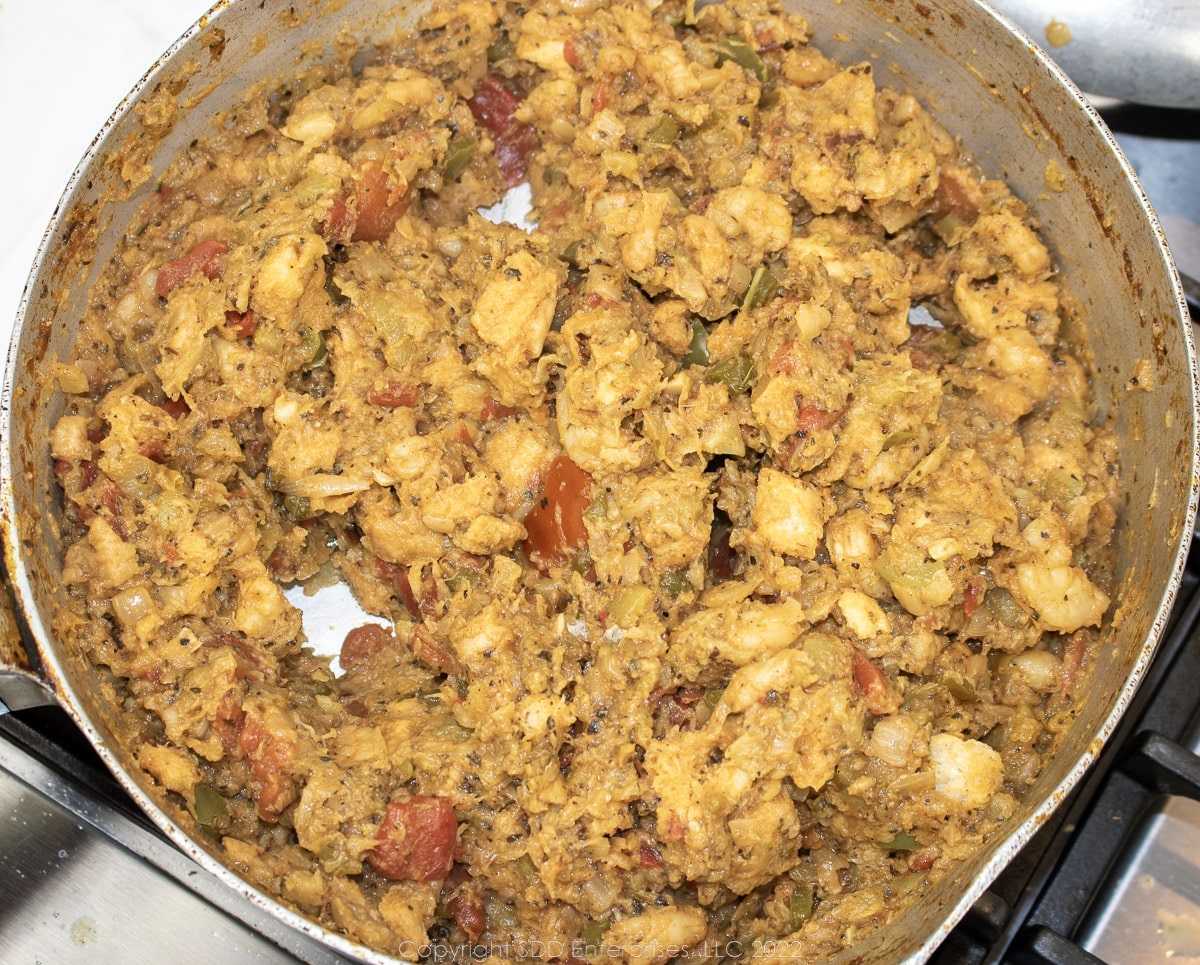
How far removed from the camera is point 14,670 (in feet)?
5.94

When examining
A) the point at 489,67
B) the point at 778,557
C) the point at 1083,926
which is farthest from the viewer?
the point at 489,67

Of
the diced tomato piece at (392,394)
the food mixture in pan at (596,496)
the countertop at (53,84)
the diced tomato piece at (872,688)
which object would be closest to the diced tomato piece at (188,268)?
the food mixture in pan at (596,496)

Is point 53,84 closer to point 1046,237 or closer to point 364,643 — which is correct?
point 364,643

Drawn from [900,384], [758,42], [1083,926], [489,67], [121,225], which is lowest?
[1083,926]

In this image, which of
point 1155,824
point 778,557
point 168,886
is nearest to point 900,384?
point 778,557

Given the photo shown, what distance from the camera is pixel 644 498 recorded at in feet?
6.78

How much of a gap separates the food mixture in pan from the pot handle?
0.33 feet

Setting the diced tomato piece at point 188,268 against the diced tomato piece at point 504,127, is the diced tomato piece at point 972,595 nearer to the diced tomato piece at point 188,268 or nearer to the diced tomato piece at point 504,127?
the diced tomato piece at point 504,127

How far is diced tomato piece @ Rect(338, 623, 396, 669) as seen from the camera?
233 centimetres

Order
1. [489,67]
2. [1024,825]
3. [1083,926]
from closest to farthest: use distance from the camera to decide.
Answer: [1024,825], [1083,926], [489,67]

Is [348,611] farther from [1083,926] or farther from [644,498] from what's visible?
[1083,926]

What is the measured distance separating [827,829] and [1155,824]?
2.81ft

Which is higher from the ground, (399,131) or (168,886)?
(399,131)

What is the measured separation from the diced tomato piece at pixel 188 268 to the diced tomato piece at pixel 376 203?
285mm
